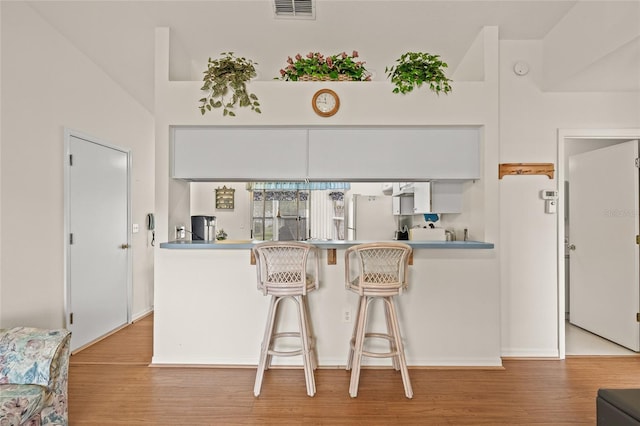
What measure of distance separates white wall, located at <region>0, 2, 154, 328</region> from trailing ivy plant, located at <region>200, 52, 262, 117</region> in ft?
4.26

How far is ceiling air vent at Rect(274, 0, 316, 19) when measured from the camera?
2.73 meters

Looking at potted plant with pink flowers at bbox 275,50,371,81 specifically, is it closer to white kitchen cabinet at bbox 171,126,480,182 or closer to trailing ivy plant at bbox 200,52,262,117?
trailing ivy plant at bbox 200,52,262,117

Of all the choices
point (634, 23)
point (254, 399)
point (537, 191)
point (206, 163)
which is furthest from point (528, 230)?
point (206, 163)

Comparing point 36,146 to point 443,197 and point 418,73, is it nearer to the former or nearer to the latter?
point 418,73

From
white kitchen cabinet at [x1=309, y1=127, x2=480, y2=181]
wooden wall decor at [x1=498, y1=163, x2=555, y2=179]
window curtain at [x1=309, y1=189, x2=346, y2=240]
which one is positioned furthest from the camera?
window curtain at [x1=309, y1=189, x2=346, y2=240]

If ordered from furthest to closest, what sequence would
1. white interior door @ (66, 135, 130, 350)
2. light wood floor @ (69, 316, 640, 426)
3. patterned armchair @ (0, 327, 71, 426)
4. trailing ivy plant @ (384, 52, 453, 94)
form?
white interior door @ (66, 135, 130, 350) < trailing ivy plant @ (384, 52, 453, 94) < light wood floor @ (69, 316, 640, 426) < patterned armchair @ (0, 327, 71, 426)

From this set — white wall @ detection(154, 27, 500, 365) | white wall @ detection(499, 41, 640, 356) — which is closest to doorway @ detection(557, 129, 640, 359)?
white wall @ detection(499, 41, 640, 356)

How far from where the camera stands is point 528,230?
125 inches

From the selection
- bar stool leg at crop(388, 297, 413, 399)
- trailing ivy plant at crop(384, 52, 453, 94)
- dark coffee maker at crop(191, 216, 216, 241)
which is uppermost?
trailing ivy plant at crop(384, 52, 453, 94)

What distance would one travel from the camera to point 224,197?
5270mm

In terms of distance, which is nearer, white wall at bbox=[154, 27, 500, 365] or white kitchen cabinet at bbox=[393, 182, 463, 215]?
white wall at bbox=[154, 27, 500, 365]

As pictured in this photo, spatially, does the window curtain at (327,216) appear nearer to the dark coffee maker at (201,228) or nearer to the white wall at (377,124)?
the dark coffee maker at (201,228)

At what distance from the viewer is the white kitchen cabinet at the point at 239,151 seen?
9.98 feet

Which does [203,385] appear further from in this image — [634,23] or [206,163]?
[634,23]
